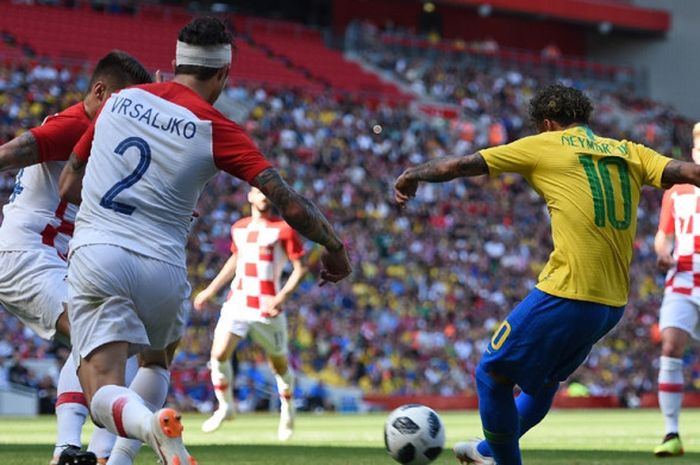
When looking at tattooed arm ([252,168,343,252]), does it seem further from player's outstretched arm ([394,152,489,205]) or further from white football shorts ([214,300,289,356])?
white football shorts ([214,300,289,356])

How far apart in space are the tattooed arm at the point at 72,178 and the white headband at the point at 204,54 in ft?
2.37

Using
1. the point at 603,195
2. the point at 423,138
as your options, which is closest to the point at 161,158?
the point at 603,195

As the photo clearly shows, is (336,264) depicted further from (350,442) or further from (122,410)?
(350,442)

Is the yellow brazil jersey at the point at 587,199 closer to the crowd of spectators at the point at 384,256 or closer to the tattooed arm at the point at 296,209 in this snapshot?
the tattooed arm at the point at 296,209

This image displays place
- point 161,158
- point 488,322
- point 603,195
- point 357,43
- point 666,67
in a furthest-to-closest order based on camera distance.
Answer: point 666,67
point 357,43
point 488,322
point 603,195
point 161,158

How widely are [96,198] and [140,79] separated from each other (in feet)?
4.75

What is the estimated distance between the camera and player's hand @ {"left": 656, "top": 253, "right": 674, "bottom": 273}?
38.7ft

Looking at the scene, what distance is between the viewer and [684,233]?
1234 cm

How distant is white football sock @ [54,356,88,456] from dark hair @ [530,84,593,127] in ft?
9.48

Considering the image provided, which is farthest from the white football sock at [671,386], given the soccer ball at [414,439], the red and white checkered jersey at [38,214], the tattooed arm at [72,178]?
the tattooed arm at [72,178]

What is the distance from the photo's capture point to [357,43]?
44.5m

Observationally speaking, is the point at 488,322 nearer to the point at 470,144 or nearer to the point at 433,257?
the point at 433,257

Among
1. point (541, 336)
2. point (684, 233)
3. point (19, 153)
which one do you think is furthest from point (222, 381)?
point (541, 336)

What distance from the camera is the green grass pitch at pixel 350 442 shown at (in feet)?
35.1
